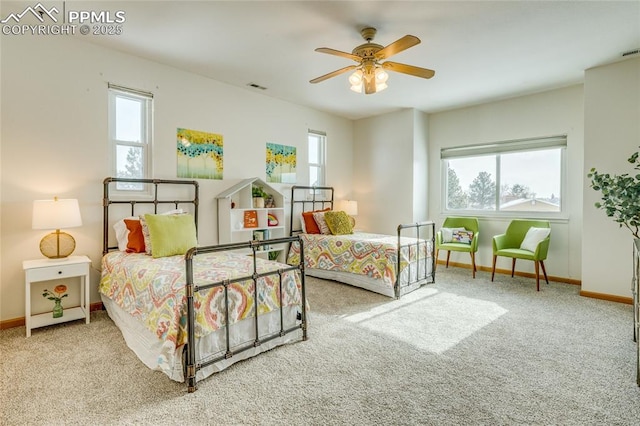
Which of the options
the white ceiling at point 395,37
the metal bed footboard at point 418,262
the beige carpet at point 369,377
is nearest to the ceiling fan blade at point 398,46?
the white ceiling at point 395,37

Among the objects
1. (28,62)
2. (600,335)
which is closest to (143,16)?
(28,62)

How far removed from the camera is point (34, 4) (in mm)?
2738

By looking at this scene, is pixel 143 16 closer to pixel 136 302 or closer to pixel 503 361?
pixel 136 302

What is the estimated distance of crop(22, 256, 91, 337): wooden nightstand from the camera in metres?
2.82

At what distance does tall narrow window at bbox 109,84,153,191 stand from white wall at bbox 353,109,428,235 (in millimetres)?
3903

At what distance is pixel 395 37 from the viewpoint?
3.26m

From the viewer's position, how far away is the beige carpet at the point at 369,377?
72.3 inches

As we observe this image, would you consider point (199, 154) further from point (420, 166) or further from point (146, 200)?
point (420, 166)

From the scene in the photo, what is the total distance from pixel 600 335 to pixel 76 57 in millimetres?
5664

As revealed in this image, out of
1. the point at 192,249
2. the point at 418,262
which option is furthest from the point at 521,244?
the point at 192,249

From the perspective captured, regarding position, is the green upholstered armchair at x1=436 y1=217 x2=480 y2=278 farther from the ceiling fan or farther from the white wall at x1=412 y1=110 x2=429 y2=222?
the ceiling fan

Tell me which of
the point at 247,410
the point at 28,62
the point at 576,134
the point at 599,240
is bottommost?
the point at 247,410

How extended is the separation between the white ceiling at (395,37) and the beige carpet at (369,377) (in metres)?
2.80

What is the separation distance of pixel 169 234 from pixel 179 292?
1233 millimetres
